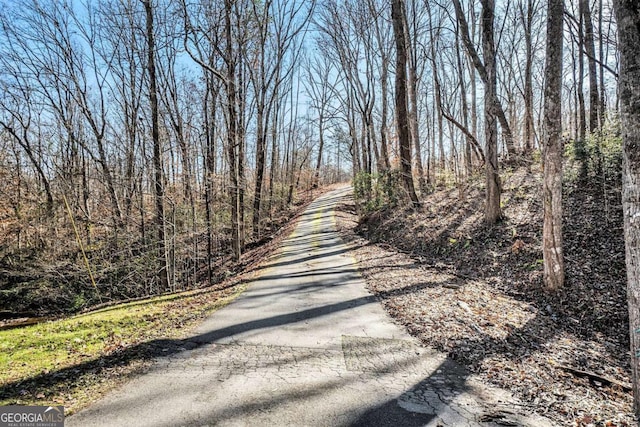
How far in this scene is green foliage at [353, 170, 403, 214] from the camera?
50.5ft

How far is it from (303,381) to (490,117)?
27.1 feet

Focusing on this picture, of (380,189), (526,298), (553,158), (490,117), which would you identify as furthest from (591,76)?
(526,298)

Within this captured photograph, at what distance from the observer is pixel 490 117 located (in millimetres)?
8547

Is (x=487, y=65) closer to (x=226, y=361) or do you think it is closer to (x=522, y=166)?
(x=522, y=166)

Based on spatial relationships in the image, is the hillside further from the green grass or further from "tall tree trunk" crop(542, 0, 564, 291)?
the green grass

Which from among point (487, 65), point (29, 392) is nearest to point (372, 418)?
point (29, 392)

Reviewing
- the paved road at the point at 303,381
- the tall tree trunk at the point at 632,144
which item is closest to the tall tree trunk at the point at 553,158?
the tall tree trunk at the point at 632,144

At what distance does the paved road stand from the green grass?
0.31 metres

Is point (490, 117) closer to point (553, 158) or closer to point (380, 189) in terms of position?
point (553, 158)

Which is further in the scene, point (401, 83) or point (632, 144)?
point (401, 83)

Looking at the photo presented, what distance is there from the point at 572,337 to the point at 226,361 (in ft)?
15.4

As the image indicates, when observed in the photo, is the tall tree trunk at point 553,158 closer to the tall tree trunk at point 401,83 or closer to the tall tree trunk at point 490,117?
the tall tree trunk at point 490,117

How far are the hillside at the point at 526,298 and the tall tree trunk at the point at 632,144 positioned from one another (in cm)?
71

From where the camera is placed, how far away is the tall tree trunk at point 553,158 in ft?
18.6
